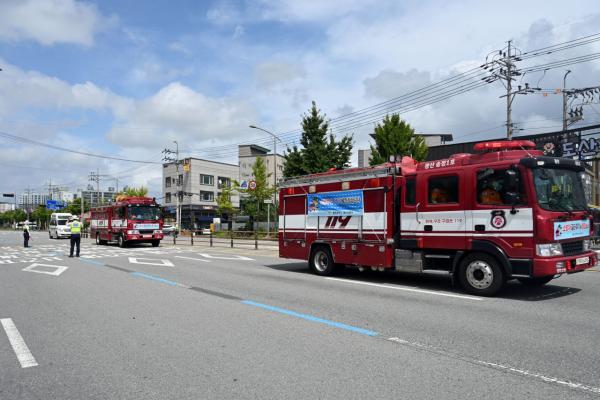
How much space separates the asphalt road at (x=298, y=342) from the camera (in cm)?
428

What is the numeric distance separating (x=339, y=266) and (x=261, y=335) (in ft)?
23.5

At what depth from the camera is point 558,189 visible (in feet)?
28.6

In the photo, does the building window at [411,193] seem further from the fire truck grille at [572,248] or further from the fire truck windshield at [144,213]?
the fire truck windshield at [144,213]

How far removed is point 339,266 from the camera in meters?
13.1

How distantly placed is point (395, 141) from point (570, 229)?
22.4 m

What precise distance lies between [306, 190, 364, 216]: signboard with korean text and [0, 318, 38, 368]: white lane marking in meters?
7.58

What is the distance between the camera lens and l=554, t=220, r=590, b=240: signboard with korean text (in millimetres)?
8422

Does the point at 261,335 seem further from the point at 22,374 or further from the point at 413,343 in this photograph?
the point at 22,374

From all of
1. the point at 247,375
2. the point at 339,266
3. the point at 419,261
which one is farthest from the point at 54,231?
the point at 247,375

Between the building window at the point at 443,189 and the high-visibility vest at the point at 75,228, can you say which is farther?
the high-visibility vest at the point at 75,228

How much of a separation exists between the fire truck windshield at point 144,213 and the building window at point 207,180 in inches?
1947

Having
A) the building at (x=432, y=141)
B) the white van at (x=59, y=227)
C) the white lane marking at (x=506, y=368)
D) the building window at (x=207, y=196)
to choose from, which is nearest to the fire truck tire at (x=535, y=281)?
the white lane marking at (x=506, y=368)

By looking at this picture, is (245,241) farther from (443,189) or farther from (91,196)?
(91,196)

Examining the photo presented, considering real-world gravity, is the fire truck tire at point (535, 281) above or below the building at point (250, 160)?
below
